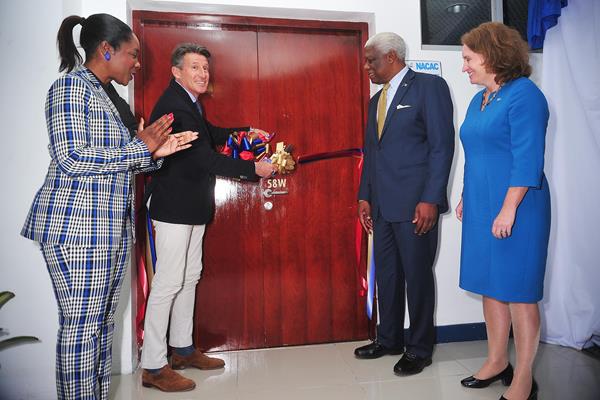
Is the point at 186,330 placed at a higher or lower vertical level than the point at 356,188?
lower

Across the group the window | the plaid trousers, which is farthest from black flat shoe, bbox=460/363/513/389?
the window

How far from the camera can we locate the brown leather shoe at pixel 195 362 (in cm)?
231

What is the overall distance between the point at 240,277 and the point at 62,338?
4.21 ft

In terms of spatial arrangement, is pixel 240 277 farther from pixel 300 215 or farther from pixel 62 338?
pixel 62 338

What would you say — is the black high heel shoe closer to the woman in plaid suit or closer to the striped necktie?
the striped necktie

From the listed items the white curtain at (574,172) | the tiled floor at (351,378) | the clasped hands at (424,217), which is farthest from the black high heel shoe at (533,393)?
the white curtain at (574,172)

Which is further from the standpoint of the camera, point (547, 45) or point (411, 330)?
point (547, 45)

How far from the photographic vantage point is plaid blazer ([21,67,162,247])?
4.52ft

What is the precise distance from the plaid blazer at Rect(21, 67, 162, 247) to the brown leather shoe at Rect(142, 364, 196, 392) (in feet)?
3.06

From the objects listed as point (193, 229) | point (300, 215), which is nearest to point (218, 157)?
point (193, 229)

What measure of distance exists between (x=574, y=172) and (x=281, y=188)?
6.13 feet

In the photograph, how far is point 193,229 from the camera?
2279mm

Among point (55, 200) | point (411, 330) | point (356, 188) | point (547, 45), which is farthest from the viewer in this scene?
point (356, 188)

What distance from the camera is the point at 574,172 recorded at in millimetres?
2547
